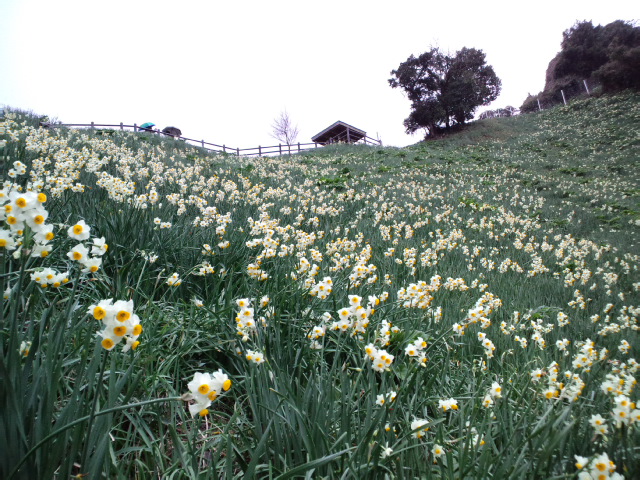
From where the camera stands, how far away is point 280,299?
262 cm

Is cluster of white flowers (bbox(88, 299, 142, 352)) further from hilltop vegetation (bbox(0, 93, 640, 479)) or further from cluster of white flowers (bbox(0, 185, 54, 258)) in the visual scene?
cluster of white flowers (bbox(0, 185, 54, 258))

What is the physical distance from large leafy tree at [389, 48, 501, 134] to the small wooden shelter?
588 cm

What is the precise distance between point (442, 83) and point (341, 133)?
1145 centimetres

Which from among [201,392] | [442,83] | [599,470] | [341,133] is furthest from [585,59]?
[201,392]

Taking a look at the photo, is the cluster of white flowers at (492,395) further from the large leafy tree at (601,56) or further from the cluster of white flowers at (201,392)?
the large leafy tree at (601,56)

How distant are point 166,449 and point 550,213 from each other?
1100 centimetres

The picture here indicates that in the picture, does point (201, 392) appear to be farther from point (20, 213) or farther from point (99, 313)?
point (20, 213)

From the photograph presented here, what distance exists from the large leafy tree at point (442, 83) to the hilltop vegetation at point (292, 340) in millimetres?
28532

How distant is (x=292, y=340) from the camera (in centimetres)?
219

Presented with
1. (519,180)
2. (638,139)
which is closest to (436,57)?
(638,139)

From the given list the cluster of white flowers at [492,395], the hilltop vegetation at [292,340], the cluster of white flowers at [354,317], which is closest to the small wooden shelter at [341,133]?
the hilltop vegetation at [292,340]

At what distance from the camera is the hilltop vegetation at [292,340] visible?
3.87 ft

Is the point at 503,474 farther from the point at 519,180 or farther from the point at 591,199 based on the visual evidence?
the point at 519,180

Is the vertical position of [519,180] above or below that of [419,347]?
above
